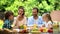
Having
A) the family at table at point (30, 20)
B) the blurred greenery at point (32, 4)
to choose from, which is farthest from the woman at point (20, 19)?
the blurred greenery at point (32, 4)

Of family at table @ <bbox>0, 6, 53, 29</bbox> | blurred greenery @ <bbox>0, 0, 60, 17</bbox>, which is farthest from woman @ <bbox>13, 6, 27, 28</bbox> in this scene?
blurred greenery @ <bbox>0, 0, 60, 17</bbox>

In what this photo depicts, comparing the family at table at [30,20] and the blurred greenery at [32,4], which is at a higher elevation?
the blurred greenery at [32,4]

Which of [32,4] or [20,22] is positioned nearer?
[20,22]

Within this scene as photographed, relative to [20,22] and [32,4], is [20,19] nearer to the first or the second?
[20,22]

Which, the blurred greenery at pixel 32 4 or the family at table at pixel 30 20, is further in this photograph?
the blurred greenery at pixel 32 4

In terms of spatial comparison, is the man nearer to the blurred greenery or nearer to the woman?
the woman

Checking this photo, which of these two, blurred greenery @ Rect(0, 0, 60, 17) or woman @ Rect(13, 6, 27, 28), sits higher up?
blurred greenery @ Rect(0, 0, 60, 17)

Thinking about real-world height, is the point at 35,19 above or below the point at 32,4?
below

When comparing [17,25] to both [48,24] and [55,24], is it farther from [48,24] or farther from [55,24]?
[55,24]

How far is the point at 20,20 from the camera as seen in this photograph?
1894 mm

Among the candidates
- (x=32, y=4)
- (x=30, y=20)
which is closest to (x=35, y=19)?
(x=30, y=20)

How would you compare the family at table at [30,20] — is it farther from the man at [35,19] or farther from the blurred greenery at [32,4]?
the blurred greenery at [32,4]

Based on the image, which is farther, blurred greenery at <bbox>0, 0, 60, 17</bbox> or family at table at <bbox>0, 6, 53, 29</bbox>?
blurred greenery at <bbox>0, 0, 60, 17</bbox>

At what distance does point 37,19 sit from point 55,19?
31cm
